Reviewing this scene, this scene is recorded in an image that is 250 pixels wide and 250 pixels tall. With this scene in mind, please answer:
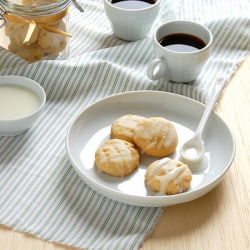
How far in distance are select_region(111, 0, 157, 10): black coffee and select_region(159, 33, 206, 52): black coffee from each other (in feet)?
0.42

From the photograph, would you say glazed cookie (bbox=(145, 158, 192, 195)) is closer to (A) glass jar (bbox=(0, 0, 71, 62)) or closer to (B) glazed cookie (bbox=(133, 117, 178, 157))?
(B) glazed cookie (bbox=(133, 117, 178, 157))

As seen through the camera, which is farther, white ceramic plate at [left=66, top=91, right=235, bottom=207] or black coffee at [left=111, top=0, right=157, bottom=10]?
black coffee at [left=111, top=0, right=157, bottom=10]

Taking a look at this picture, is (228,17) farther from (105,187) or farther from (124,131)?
(105,187)

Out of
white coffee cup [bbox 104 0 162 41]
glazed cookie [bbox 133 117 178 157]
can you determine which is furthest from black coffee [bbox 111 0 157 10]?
glazed cookie [bbox 133 117 178 157]

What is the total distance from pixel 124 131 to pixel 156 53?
253mm

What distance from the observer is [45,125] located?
113cm

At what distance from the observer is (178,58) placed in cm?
116

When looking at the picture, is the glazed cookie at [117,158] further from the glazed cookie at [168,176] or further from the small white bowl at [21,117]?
the small white bowl at [21,117]

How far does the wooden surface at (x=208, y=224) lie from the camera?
0.90m

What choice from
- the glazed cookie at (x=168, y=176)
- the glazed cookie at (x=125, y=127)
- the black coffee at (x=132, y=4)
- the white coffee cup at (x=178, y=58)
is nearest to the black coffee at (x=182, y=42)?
the white coffee cup at (x=178, y=58)

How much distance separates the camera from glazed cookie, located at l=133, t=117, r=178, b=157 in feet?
3.26

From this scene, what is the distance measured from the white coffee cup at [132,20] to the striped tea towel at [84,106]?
0.03m

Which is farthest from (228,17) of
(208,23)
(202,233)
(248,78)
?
(202,233)

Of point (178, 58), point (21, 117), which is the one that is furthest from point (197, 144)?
point (21, 117)
